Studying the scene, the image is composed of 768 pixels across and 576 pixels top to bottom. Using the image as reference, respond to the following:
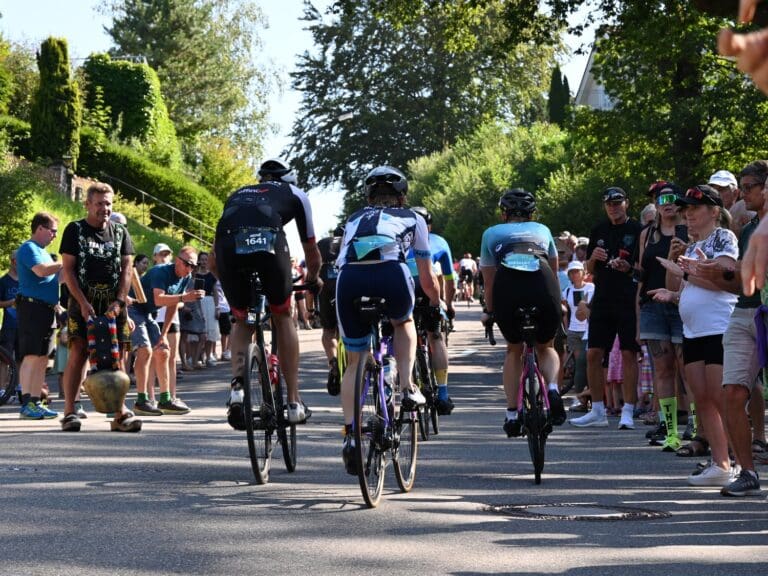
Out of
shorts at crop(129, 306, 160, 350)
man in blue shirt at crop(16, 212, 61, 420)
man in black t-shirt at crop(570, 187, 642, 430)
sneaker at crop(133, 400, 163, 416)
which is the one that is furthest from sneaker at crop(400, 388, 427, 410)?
sneaker at crop(133, 400, 163, 416)

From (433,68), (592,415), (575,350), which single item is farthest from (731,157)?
(433,68)

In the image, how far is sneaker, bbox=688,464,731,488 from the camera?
9.80 metres

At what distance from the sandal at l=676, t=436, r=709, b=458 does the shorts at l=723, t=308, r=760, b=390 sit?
2.53 m

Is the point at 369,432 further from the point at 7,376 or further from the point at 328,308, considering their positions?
the point at 7,376

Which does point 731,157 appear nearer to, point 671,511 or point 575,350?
point 575,350

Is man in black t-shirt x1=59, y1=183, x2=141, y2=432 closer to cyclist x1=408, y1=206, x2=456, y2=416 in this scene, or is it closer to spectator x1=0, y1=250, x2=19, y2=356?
cyclist x1=408, y1=206, x2=456, y2=416

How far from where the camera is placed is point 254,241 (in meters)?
9.45

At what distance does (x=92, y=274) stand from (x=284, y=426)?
3.64 meters

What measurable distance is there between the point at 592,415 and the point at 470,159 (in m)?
65.8

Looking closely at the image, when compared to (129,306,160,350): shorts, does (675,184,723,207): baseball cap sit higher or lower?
higher

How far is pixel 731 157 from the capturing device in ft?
107

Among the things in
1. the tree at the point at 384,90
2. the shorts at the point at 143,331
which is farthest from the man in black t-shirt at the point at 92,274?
the tree at the point at 384,90

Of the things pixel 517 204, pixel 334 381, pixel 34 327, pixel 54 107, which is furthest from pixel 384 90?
pixel 517 204

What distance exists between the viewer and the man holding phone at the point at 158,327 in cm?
1575
